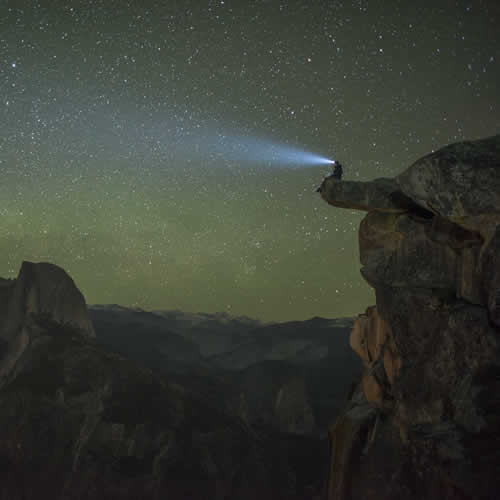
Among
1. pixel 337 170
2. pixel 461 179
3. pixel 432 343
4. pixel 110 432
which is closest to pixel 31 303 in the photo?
pixel 110 432

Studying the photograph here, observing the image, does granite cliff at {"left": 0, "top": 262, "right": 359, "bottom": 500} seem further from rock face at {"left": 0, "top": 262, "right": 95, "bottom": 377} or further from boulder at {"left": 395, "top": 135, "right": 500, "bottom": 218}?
boulder at {"left": 395, "top": 135, "right": 500, "bottom": 218}

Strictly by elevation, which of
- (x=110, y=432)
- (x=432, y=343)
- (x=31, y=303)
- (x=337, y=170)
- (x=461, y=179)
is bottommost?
(x=110, y=432)

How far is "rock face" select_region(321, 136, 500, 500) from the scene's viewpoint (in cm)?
1327

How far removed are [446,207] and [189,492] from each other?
94.3 feet

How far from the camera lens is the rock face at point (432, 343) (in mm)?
13273

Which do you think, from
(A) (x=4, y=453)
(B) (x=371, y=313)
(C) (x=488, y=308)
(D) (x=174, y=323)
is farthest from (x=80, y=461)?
(D) (x=174, y=323)

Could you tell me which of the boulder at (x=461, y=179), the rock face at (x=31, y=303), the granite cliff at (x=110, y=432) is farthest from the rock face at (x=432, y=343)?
the rock face at (x=31, y=303)

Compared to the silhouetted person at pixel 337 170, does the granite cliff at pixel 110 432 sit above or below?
below

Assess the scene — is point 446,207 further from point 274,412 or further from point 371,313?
point 274,412

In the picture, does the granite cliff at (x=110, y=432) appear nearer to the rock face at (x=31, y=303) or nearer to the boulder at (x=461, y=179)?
the rock face at (x=31, y=303)

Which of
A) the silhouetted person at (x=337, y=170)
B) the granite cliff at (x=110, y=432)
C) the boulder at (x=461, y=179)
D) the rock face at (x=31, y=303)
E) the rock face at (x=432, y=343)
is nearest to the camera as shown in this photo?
the rock face at (x=432, y=343)

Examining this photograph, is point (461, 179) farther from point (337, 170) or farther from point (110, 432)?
point (110, 432)

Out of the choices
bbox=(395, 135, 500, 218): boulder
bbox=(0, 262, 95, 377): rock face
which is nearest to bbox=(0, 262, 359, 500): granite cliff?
bbox=(0, 262, 95, 377): rock face

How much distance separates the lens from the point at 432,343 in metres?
16.6
